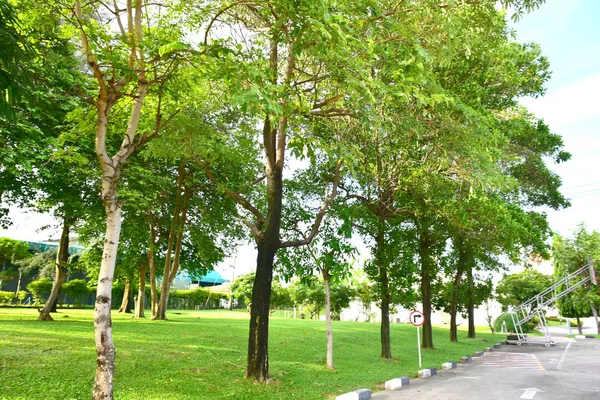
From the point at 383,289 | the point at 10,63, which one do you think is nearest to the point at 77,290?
the point at 383,289

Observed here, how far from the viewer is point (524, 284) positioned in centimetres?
4094

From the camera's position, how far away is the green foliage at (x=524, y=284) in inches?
1525

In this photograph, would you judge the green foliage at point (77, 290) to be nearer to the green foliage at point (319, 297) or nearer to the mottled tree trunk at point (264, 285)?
the green foliage at point (319, 297)

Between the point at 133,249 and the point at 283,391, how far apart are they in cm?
1498

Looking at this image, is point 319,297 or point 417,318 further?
point 319,297

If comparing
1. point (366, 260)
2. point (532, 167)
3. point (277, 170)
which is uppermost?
point (532, 167)

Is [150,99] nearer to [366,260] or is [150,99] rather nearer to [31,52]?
[31,52]

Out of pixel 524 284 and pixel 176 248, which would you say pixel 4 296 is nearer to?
pixel 176 248

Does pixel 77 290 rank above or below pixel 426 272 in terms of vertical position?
below

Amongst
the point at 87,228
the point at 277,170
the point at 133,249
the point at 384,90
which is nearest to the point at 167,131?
the point at 277,170

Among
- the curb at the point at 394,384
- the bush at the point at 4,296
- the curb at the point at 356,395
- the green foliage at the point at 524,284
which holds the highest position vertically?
the green foliage at the point at 524,284

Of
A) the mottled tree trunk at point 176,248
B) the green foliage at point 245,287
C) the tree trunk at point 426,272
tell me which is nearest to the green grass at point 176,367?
the tree trunk at point 426,272

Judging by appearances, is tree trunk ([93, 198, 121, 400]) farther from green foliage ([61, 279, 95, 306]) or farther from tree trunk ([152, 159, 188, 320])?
green foliage ([61, 279, 95, 306])

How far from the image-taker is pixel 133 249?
20469mm
